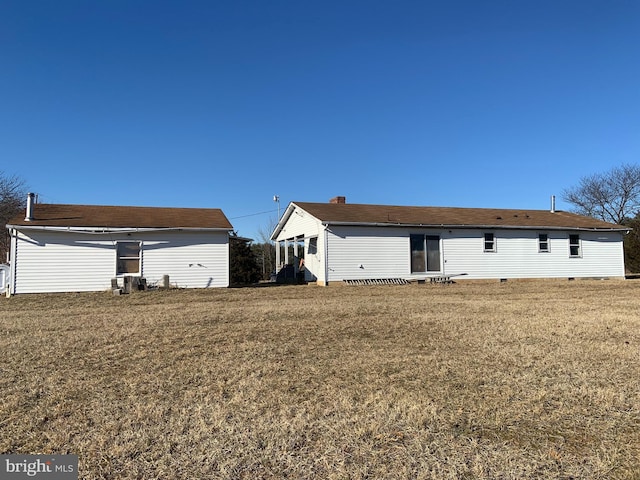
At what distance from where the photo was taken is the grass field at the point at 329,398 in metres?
2.89

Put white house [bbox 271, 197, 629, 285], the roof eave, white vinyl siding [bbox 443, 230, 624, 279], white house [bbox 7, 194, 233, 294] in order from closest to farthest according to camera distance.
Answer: the roof eave, white house [bbox 7, 194, 233, 294], white house [bbox 271, 197, 629, 285], white vinyl siding [bbox 443, 230, 624, 279]

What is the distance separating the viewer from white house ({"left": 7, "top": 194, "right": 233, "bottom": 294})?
51.0 ft

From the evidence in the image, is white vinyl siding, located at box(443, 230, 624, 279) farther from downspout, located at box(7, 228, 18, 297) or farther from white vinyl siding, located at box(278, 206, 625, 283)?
downspout, located at box(7, 228, 18, 297)

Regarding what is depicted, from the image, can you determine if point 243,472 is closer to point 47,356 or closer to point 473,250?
point 47,356

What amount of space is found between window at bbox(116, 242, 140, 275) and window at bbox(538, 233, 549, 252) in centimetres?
1738

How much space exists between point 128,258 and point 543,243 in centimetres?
1796

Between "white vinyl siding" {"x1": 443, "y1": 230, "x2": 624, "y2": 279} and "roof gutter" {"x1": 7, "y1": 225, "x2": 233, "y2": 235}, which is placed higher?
"roof gutter" {"x1": 7, "y1": 225, "x2": 233, "y2": 235}

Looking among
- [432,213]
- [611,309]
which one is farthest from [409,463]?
[432,213]

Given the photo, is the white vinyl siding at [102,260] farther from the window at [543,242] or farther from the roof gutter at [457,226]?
the window at [543,242]

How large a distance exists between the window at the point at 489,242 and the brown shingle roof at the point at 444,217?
545mm

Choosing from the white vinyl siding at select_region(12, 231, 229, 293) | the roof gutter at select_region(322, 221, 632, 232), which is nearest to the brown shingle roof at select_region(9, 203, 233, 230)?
the white vinyl siding at select_region(12, 231, 229, 293)

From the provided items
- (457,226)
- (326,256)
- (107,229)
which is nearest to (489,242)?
(457,226)

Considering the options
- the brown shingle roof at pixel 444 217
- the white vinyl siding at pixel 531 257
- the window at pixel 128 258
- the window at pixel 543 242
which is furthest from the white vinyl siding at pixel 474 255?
the window at pixel 128 258

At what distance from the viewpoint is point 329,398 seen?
4008mm
